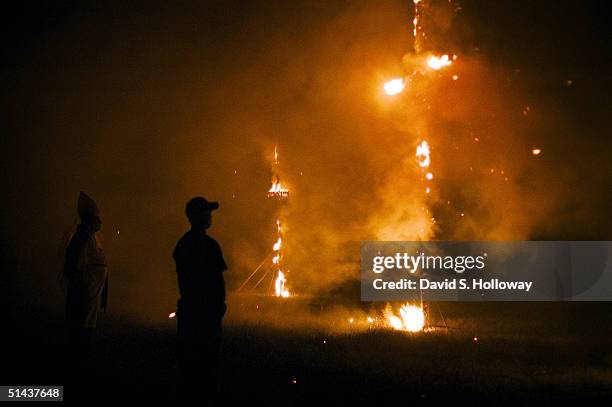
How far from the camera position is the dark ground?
6.37 metres

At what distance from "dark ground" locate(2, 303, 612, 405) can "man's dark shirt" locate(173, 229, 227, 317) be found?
188 centimetres

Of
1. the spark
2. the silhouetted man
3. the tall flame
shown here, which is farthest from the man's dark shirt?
the spark

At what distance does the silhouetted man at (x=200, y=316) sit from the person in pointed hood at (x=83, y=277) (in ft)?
7.25

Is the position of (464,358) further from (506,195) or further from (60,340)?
(506,195)

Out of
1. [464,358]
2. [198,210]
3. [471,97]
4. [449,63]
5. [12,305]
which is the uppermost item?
[471,97]

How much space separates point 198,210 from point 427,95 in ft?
36.8

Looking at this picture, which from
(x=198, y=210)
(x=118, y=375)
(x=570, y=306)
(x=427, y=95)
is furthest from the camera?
(x=570, y=306)

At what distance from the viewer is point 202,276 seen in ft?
15.2

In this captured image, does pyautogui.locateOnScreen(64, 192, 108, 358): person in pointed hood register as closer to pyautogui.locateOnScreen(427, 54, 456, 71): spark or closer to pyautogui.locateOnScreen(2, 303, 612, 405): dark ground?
pyautogui.locateOnScreen(2, 303, 612, 405): dark ground

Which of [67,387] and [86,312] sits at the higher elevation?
[86,312]

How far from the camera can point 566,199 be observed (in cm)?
2472

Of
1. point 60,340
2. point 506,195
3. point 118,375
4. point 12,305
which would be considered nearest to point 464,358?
point 118,375

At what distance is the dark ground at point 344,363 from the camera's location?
20.9 ft

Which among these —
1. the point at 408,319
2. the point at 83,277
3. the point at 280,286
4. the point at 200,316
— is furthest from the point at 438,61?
the point at 280,286
